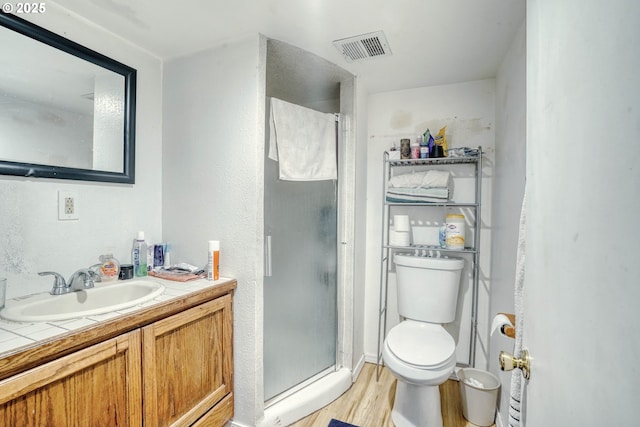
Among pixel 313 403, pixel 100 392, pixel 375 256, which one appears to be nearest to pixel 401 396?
pixel 313 403

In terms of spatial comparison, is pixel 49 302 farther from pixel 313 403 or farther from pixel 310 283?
pixel 313 403

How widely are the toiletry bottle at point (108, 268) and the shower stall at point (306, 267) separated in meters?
0.73

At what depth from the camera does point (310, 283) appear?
201 centimetres

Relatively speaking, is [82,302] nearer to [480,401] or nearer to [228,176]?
[228,176]

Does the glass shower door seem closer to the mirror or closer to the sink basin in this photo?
the sink basin

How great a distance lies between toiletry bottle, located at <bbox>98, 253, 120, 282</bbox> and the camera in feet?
4.79

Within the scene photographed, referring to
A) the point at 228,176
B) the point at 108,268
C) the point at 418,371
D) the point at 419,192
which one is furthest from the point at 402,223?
the point at 108,268

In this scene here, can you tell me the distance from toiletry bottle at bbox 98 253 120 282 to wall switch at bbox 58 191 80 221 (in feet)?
0.77

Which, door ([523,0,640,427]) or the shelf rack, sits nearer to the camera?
door ([523,0,640,427])

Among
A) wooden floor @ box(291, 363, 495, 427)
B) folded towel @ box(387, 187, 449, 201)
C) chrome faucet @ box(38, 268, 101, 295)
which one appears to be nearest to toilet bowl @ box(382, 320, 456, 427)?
wooden floor @ box(291, 363, 495, 427)

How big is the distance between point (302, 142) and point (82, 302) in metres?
1.36

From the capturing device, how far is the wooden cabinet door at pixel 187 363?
1.19 metres

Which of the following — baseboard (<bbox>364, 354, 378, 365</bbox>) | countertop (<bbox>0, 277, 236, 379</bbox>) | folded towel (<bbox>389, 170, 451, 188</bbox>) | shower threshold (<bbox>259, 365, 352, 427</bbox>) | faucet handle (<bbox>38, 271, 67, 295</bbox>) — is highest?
folded towel (<bbox>389, 170, 451, 188</bbox>)
